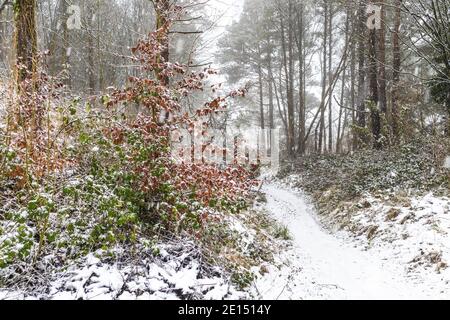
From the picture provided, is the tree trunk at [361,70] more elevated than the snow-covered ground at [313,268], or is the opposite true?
A: the tree trunk at [361,70]

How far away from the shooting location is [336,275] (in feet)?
21.6

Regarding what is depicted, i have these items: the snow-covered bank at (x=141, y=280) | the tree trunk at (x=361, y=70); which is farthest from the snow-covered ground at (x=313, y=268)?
the tree trunk at (x=361, y=70)

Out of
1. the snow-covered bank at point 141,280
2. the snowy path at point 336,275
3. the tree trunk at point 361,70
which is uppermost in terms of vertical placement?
the tree trunk at point 361,70

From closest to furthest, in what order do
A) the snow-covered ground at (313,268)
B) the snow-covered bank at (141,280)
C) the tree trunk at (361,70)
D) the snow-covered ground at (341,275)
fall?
the snow-covered bank at (141,280) < the snow-covered ground at (313,268) < the snow-covered ground at (341,275) < the tree trunk at (361,70)

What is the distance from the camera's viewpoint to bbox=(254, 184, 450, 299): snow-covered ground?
5.64 metres

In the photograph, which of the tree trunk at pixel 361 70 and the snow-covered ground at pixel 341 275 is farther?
the tree trunk at pixel 361 70

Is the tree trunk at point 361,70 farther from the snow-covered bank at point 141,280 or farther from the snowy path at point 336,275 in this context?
the snow-covered bank at point 141,280

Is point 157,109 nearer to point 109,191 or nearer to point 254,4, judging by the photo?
point 109,191

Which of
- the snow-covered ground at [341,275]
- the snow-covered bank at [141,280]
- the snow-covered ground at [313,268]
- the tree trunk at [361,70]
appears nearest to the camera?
the snow-covered bank at [141,280]

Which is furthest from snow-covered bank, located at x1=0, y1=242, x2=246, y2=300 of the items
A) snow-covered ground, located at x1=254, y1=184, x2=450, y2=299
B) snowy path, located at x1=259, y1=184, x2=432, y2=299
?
snowy path, located at x1=259, y1=184, x2=432, y2=299

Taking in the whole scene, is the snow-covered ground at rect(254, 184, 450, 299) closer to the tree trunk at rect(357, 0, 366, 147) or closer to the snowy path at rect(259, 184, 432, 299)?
the snowy path at rect(259, 184, 432, 299)

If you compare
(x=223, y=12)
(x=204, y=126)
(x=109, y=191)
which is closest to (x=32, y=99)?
(x=109, y=191)

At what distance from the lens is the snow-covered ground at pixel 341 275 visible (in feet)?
18.5

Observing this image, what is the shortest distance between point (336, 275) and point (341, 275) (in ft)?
0.28
